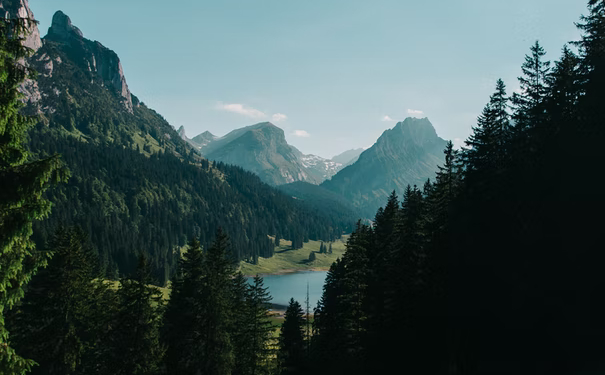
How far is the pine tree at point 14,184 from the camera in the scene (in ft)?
44.5

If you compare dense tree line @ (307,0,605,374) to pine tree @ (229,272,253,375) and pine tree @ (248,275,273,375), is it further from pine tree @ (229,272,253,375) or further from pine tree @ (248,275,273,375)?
pine tree @ (229,272,253,375)

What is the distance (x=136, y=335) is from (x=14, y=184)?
2259 centimetres

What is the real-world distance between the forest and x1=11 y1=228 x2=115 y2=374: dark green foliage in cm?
11

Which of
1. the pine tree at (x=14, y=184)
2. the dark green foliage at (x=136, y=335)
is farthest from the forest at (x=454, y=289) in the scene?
the pine tree at (x=14, y=184)

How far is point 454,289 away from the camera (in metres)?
30.0

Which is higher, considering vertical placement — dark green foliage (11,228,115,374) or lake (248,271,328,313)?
dark green foliage (11,228,115,374)

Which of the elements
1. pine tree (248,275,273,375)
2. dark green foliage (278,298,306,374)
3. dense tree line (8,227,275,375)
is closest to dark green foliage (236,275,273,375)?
pine tree (248,275,273,375)

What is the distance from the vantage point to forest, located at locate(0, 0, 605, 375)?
2491 centimetres

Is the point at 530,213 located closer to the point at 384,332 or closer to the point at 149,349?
the point at 384,332

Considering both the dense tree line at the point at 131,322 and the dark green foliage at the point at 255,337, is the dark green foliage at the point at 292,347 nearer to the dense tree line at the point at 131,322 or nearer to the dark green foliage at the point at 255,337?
the dark green foliage at the point at 255,337

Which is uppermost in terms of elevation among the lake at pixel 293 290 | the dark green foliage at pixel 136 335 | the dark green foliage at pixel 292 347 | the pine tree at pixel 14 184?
the pine tree at pixel 14 184

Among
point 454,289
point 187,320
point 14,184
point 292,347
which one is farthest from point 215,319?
point 14,184

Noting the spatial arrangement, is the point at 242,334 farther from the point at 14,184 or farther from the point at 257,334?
the point at 14,184

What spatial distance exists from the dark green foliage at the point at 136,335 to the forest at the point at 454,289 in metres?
0.09
